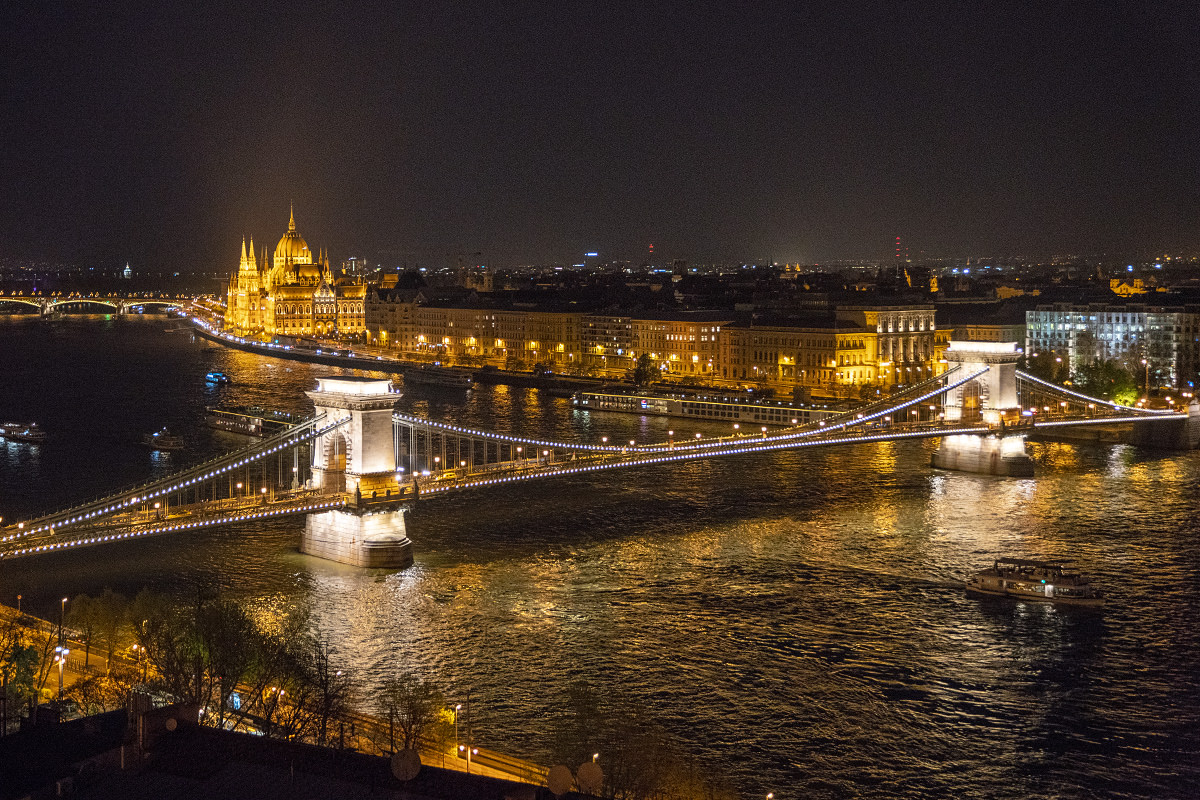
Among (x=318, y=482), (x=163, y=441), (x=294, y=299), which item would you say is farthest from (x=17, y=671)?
(x=294, y=299)

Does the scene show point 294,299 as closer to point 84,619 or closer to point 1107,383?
point 1107,383

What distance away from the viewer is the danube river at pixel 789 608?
38.4ft

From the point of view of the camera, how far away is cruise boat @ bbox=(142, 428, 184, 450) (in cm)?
2800

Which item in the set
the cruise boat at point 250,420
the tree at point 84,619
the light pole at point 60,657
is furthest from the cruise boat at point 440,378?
the light pole at point 60,657

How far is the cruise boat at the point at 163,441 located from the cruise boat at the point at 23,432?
216 cm

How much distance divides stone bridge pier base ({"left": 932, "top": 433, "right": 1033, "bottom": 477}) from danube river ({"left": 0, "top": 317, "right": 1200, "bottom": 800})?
610 millimetres

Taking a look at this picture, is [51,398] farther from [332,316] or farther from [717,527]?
[332,316]

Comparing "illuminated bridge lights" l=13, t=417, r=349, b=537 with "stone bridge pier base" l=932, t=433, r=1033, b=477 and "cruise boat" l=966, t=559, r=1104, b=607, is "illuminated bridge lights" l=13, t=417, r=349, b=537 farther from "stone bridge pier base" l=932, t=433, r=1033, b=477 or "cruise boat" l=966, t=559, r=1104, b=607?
"stone bridge pier base" l=932, t=433, r=1033, b=477

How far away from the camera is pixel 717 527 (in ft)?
65.5

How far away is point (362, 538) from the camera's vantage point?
1711 cm

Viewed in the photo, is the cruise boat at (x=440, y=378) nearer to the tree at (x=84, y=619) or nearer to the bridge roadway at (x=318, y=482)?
the bridge roadway at (x=318, y=482)

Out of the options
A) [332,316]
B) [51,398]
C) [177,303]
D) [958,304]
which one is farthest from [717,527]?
[177,303]

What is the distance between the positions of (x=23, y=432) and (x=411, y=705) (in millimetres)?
21188

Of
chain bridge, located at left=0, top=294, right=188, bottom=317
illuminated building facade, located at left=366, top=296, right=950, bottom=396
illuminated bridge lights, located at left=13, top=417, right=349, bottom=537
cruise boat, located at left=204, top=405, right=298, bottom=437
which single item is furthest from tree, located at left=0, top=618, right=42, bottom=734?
chain bridge, located at left=0, top=294, right=188, bottom=317
